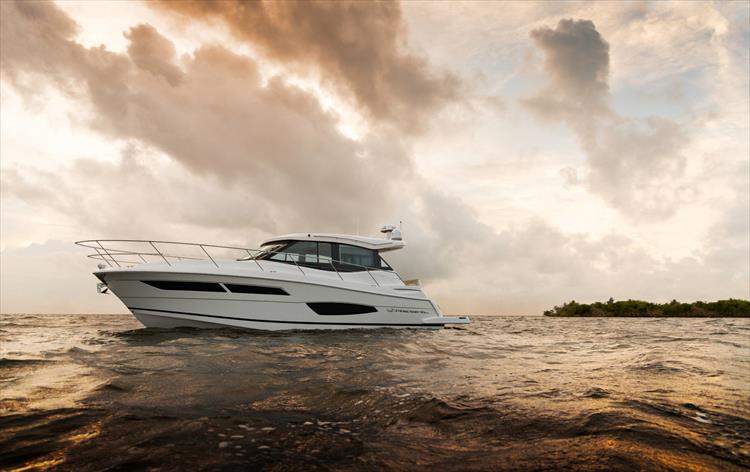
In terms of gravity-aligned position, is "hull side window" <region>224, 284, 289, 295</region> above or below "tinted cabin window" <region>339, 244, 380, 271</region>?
below

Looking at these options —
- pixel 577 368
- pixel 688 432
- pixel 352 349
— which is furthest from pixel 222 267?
pixel 688 432

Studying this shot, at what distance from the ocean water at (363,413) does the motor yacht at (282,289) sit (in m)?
3.94

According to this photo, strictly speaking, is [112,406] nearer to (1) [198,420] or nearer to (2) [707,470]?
(1) [198,420]

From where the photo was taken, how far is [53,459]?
2.59 metres

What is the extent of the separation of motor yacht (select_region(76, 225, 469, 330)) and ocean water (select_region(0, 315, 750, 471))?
394 cm

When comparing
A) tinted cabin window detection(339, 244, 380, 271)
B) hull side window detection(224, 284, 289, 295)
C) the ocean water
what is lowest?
the ocean water

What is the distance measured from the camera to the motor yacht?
446 inches

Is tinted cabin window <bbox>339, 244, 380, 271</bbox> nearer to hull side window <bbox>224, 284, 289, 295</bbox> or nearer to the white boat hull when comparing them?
the white boat hull

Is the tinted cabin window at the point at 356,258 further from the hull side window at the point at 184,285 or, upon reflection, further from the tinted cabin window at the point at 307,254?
the hull side window at the point at 184,285

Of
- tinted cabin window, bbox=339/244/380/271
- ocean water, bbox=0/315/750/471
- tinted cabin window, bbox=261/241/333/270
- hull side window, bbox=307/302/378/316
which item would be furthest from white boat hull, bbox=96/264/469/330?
ocean water, bbox=0/315/750/471

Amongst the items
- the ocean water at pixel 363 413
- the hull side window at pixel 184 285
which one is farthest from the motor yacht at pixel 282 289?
the ocean water at pixel 363 413

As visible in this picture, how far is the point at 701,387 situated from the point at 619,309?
46851 mm

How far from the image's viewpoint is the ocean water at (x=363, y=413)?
105 inches

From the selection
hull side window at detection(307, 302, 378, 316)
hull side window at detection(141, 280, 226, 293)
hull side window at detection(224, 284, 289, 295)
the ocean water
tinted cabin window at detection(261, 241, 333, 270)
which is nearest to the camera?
the ocean water
